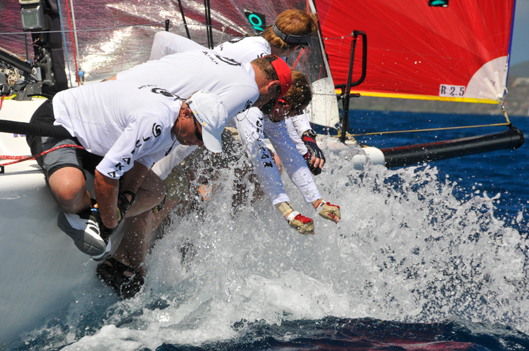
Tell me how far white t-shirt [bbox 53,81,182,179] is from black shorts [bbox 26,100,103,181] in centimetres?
5

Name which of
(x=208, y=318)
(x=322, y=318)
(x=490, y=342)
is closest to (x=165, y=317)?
(x=208, y=318)

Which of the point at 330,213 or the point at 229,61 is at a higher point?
the point at 229,61

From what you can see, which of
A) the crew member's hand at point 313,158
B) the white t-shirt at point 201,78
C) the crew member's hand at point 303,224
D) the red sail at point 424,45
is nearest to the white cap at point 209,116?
the white t-shirt at point 201,78

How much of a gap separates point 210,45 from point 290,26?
53.3 inches

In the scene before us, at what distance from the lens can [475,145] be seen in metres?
Result: 4.12

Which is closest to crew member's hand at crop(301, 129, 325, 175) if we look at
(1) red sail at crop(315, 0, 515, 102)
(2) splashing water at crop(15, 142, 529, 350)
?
(2) splashing water at crop(15, 142, 529, 350)

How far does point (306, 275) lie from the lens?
240 cm

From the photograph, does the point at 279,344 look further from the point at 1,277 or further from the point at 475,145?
the point at 475,145

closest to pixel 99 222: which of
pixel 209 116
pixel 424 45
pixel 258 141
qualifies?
pixel 209 116

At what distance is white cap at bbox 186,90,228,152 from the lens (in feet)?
4.99

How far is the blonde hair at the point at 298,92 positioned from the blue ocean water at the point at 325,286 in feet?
1.87

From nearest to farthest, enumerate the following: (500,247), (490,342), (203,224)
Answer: (490,342) < (203,224) < (500,247)

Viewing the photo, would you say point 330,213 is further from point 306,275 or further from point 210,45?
point 210,45

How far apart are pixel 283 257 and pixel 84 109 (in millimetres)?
1307
